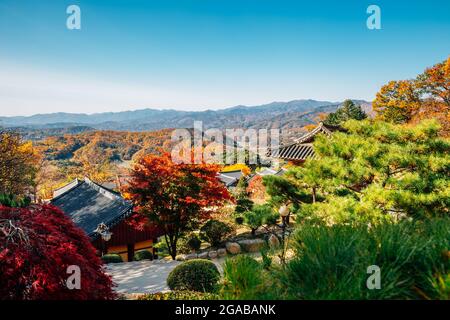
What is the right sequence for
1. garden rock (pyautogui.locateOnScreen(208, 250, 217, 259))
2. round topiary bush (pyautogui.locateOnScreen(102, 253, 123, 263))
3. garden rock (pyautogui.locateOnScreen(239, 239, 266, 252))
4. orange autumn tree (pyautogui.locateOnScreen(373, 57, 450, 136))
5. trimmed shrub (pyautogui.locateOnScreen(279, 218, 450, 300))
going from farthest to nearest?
orange autumn tree (pyautogui.locateOnScreen(373, 57, 450, 136)) → round topiary bush (pyautogui.locateOnScreen(102, 253, 123, 263)) → garden rock (pyautogui.locateOnScreen(239, 239, 266, 252)) → garden rock (pyautogui.locateOnScreen(208, 250, 217, 259)) → trimmed shrub (pyautogui.locateOnScreen(279, 218, 450, 300))

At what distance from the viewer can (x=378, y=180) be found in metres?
5.60

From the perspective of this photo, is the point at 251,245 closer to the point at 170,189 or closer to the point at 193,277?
the point at 170,189

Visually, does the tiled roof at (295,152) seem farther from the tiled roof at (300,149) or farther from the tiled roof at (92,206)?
the tiled roof at (92,206)

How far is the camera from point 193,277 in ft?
20.9

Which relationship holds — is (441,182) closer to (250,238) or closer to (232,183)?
(250,238)

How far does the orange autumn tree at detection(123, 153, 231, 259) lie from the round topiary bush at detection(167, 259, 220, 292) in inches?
123

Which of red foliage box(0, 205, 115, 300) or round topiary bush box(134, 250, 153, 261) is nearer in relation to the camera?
red foliage box(0, 205, 115, 300)

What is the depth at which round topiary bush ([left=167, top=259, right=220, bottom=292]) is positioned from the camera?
246 inches

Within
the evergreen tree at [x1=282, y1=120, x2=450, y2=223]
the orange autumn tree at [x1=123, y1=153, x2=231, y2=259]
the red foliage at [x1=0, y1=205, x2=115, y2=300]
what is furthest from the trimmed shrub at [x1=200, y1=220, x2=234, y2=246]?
Result: the red foliage at [x1=0, y1=205, x2=115, y2=300]

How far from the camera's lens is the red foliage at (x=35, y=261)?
304 cm

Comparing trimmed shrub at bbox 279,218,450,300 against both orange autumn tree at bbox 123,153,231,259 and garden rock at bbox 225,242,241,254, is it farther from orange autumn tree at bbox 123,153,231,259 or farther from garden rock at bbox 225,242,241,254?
garden rock at bbox 225,242,241,254

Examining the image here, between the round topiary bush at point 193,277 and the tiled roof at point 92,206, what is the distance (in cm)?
576

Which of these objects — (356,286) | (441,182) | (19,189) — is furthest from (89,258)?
(19,189)

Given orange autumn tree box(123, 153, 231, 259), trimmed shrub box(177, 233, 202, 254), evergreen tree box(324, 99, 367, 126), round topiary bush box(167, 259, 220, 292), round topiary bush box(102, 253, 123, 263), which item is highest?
evergreen tree box(324, 99, 367, 126)
